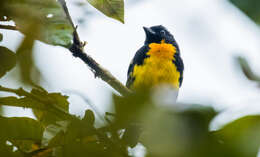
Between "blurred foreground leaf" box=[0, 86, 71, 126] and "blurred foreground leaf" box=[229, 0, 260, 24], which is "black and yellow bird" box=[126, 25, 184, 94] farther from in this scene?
"blurred foreground leaf" box=[229, 0, 260, 24]

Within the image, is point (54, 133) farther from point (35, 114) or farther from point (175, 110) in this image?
point (175, 110)

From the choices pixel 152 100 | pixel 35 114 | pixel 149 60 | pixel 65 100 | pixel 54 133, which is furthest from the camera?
pixel 149 60

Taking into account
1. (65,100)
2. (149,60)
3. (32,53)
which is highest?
(32,53)

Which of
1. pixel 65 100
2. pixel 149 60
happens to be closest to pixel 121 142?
pixel 65 100

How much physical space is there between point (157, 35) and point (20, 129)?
4.81 m

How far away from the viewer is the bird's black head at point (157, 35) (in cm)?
527

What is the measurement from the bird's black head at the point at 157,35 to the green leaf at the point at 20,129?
4.59 m

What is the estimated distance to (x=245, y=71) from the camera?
0.86 feet

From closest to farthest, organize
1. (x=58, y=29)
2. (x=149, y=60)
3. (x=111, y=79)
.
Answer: (x=58, y=29) → (x=111, y=79) → (x=149, y=60)

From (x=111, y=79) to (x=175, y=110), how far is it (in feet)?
3.21

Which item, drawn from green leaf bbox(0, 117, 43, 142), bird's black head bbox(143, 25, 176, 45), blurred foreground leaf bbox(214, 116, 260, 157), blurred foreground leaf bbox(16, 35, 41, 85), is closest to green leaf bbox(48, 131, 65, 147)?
green leaf bbox(0, 117, 43, 142)

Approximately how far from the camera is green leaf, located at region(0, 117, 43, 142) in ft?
1.92

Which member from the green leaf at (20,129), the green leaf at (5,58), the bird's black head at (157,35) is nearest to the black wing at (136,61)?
the bird's black head at (157,35)

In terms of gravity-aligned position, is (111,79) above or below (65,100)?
below
